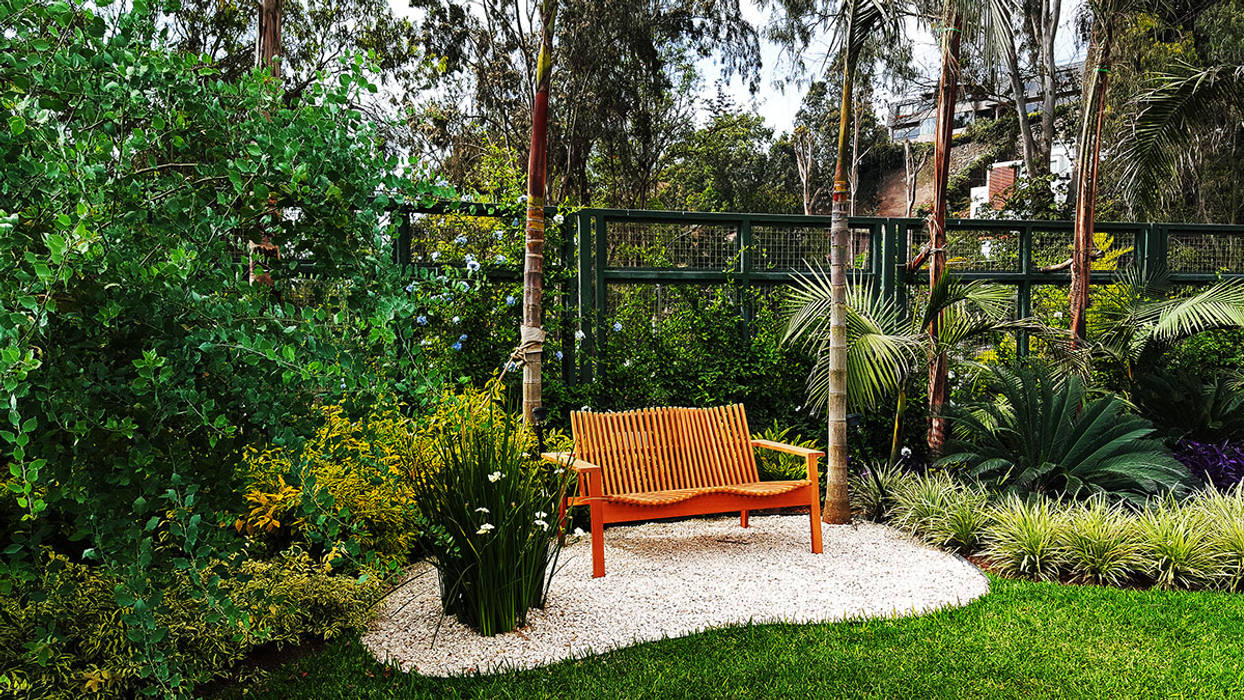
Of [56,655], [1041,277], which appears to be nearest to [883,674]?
[56,655]

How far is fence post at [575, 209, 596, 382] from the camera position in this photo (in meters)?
6.33

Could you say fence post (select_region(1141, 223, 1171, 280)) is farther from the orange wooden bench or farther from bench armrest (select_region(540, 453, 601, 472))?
bench armrest (select_region(540, 453, 601, 472))

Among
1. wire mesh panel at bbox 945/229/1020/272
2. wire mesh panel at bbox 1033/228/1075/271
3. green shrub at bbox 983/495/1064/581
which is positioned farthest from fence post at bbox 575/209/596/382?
wire mesh panel at bbox 1033/228/1075/271

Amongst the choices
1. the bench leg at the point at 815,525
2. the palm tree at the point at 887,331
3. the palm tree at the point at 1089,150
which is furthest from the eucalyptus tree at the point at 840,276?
the palm tree at the point at 1089,150

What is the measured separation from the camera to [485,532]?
11.4ft

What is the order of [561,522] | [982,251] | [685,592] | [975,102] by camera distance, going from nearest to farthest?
1. [561,522]
2. [685,592]
3. [982,251]
4. [975,102]

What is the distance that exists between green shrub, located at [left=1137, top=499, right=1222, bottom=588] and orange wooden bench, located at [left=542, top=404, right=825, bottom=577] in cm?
174

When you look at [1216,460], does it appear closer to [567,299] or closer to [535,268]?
[567,299]

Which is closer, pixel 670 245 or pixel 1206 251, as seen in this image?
pixel 670 245

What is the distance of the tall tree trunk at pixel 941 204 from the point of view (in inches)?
235

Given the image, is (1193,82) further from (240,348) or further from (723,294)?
(240,348)

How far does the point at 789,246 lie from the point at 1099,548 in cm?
338

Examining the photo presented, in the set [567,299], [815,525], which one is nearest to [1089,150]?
[815,525]

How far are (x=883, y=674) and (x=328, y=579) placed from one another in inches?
91.9
